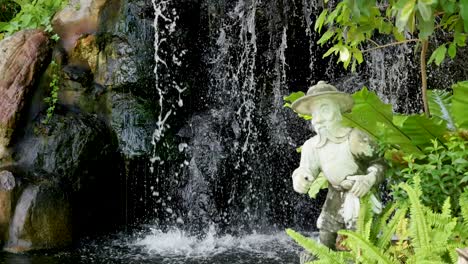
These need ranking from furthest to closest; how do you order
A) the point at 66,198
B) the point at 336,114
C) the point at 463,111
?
1. the point at 66,198
2. the point at 463,111
3. the point at 336,114

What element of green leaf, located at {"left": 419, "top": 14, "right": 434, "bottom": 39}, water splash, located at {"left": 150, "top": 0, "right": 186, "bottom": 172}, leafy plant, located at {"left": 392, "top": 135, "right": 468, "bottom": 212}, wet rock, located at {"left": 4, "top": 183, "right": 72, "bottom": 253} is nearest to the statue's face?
leafy plant, located at {"left": 392, "top": 135, "right": 468, "bottom": 212}

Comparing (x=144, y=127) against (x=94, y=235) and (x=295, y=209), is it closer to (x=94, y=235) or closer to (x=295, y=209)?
(x=94, y=235)

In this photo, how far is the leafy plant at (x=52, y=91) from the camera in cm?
728

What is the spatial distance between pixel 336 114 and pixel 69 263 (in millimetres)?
3841

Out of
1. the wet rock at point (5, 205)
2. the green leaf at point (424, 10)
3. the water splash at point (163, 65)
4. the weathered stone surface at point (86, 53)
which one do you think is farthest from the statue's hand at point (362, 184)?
the weathered stone surface at point (86, 53)

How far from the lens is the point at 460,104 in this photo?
354 cm

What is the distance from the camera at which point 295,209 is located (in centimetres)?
793

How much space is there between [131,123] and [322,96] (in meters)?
4.74

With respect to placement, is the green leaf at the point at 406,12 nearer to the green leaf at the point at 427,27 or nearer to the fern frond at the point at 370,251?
the green leaf at the point at 427,27

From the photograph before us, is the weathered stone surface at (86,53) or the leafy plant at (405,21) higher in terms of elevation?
the weathered stone surface at (86,53)

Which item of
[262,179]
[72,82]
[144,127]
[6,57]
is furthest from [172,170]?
[6,57]

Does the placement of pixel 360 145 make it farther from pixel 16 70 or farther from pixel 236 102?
pixel 16 70

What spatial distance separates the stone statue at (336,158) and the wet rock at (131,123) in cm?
455

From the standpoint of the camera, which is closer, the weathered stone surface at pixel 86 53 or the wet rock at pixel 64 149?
the wet rock at pixel 64 149
